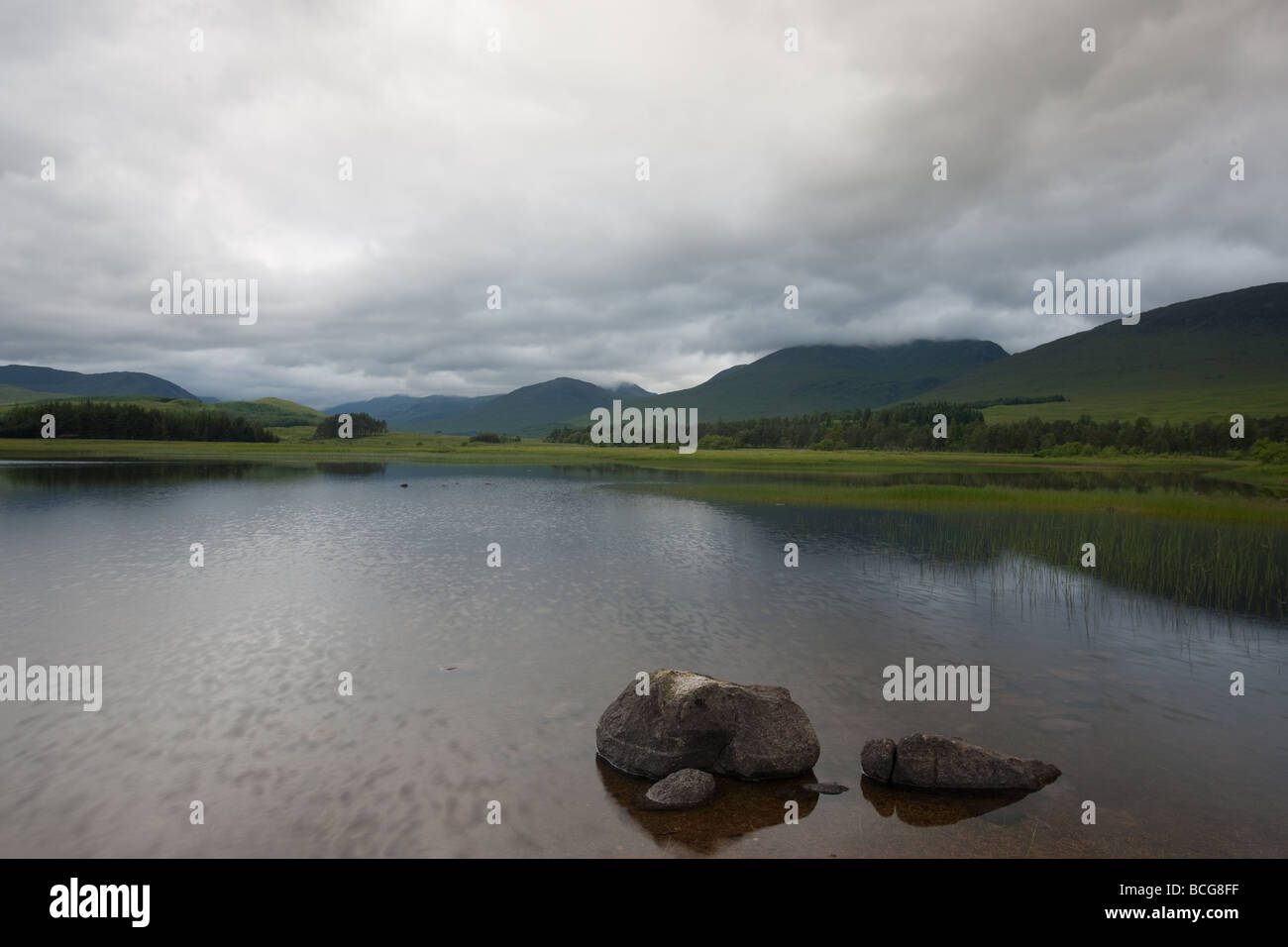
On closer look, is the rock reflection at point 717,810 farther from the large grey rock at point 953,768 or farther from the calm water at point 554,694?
the large grey rock at point 953,768

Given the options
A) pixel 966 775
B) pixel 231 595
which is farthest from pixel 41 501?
pixel 966 775

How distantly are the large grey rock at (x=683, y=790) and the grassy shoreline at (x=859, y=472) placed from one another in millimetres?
56870

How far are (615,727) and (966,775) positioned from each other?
778 cm

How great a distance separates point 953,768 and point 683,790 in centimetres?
595

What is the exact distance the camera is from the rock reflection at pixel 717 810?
12.5 m

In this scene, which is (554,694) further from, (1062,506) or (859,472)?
(859,472)

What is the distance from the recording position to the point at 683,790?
13.8 meters

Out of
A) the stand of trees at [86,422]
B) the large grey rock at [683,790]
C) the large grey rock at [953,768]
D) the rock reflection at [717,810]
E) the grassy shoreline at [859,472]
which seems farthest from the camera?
the stand of trees at [86,422]

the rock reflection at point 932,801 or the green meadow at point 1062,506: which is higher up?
the green meadow at point 1062,506

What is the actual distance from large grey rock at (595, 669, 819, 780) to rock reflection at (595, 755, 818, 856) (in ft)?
1.07

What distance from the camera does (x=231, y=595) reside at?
3042 cm

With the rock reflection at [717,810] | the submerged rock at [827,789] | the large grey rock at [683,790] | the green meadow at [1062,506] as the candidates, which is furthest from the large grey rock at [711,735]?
the green meadow at [1062,506]

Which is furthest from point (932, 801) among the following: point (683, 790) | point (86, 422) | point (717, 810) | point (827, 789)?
point (86, 422)
